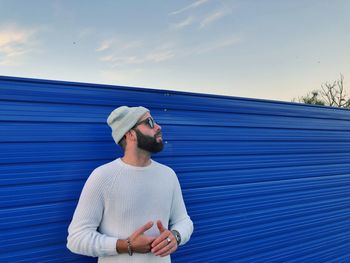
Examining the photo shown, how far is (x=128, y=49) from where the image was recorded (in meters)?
3.96

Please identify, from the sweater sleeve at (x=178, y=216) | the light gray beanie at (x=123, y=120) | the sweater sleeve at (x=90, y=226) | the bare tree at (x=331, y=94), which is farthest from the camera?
the bare tree at (x=331, y=94)

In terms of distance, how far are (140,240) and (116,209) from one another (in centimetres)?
22

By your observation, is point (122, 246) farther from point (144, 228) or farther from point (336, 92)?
point (336, 92)

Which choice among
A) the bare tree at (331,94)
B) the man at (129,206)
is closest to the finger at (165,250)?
the man at (129,206)

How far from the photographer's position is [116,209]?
5.78ft

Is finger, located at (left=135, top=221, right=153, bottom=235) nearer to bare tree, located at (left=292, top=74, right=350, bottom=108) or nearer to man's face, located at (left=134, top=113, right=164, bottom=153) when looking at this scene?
man's face, located at (left=134, top=113, right=164, bottom=153)

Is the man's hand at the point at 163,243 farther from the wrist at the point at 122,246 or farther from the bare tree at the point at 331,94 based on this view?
the bare tree at the point at 331,94

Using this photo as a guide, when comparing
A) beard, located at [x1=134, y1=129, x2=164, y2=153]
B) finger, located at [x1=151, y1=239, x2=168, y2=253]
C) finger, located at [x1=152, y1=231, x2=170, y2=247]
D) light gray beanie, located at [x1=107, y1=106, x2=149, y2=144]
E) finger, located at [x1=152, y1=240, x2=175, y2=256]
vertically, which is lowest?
finger, located at [x1=152, y1=240, x2=175, y2=256]

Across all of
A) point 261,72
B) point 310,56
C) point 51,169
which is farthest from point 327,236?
point 310,56

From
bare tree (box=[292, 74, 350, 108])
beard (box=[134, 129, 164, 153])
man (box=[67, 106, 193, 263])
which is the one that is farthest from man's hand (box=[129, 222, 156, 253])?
bare tree (box=[292, 74, 350, 108])

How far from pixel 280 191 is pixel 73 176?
2.08m

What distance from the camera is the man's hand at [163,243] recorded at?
5.59 ft

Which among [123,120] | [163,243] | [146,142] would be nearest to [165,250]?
[163,243]

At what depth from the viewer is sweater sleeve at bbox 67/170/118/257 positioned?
1667mm
